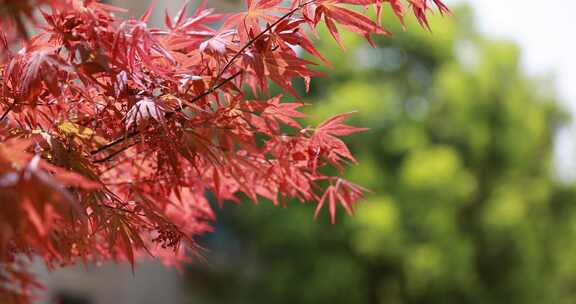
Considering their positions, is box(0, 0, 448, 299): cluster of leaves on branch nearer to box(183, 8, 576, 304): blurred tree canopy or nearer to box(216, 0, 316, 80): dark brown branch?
box(216, 0, 316, 80): dark brown branch

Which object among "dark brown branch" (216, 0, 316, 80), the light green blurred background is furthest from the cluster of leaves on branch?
the light green blurred background

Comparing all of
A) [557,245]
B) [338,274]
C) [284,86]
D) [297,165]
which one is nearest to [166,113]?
[284,86]

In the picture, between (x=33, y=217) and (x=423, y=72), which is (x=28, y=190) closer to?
(x=33, y=217)

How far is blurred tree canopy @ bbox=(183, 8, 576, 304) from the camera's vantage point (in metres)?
9.21

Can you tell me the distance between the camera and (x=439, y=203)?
30.3 feet

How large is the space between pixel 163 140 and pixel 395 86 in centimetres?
970

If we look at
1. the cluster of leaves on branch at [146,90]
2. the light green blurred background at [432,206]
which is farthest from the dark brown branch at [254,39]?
the light green blurred background at [432,206]

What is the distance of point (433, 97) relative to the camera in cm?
1072

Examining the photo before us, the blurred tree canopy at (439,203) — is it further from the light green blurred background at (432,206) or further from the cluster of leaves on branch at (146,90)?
the cluster of leaves on branch at (146,90)

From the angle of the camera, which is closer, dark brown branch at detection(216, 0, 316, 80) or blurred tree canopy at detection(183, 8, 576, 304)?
dark brown branch at detection(216, 0, 316, 80)

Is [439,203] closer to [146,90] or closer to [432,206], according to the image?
[432,206]

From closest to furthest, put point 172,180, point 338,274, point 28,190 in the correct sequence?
point 28,190 < point 172,180 < point 338,274

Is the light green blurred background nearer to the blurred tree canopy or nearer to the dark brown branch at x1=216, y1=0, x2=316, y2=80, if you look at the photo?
the blurred tree canopy

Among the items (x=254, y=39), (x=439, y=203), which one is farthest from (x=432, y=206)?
(x=254, y=39)
